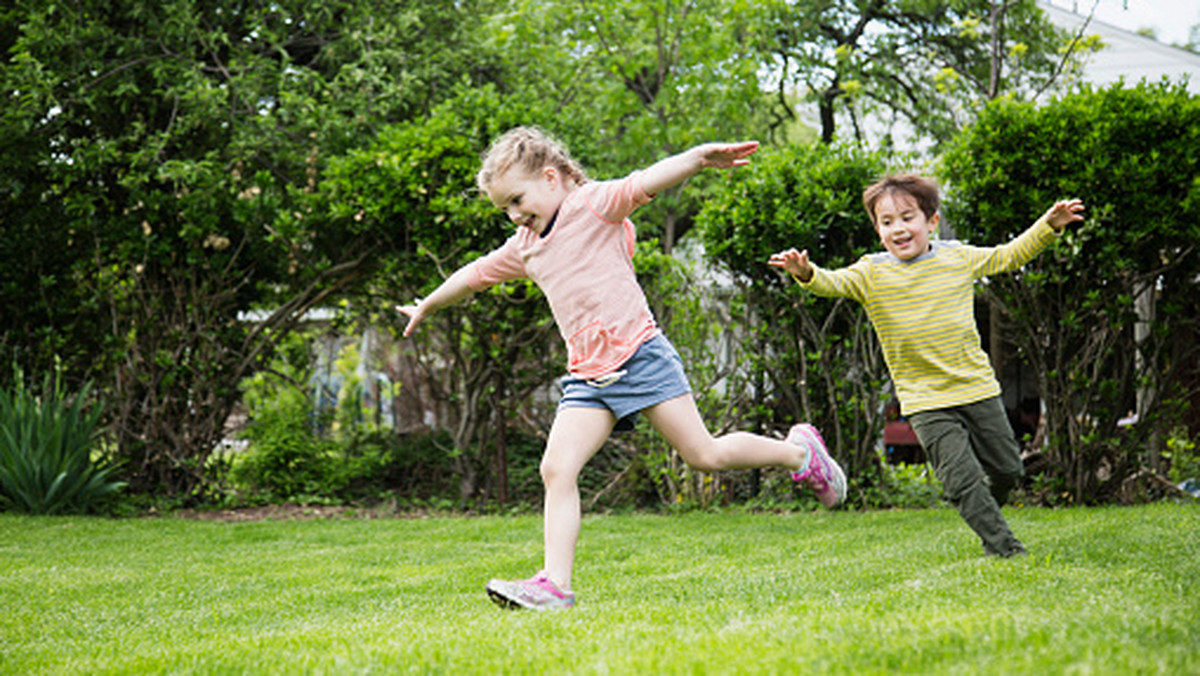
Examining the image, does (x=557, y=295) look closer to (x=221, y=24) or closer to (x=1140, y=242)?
(x=1140, y=242)

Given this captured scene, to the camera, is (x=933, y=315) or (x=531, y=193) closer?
(x=531, y=193)

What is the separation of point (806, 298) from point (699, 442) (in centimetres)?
321

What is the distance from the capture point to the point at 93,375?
8547mm

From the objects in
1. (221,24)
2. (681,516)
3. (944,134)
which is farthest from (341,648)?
(944,134)

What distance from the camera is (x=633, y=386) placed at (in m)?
3.68

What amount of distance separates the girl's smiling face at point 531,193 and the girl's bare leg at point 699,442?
0.82 metres

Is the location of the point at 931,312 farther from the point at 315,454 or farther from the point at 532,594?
the point at 315,454

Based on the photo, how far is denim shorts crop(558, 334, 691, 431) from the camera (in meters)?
3.68

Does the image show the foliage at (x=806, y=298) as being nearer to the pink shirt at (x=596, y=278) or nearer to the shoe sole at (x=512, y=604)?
the pink shirt at (x=596, y=278)

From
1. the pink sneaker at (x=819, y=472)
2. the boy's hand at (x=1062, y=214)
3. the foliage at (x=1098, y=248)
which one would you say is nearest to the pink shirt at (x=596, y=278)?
the pink sneaker at (x=819, y=472)

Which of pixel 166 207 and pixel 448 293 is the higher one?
pixel 166 207

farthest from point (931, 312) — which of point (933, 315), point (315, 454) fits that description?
point (315, 454)

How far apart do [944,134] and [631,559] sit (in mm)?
10650

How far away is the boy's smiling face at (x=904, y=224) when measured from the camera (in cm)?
437
